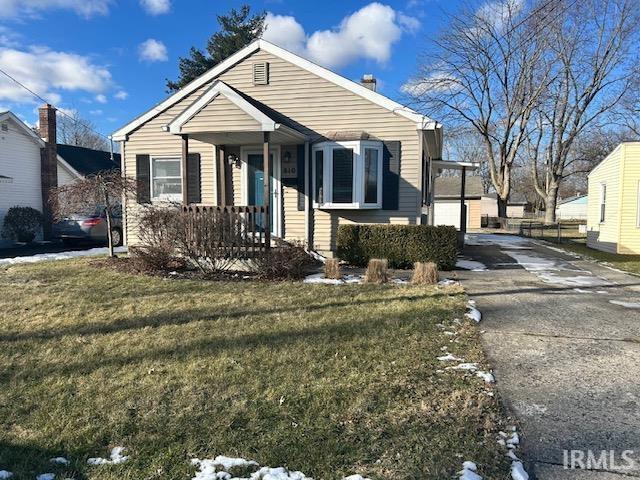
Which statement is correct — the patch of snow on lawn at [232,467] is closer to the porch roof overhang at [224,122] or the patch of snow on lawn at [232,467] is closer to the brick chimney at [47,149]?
the porch roof overhang at [224,122]

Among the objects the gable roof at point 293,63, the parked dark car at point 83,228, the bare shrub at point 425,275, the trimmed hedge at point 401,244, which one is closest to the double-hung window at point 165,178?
the gable roof at point 293,63

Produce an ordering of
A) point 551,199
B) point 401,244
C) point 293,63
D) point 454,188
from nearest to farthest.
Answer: point 401,244
point 293,63
point 454,188
point 551,199

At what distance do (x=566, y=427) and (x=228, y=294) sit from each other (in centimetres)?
497

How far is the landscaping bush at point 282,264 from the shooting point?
333 inches

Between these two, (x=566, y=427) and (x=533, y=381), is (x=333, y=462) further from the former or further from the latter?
(x=533, y=381)

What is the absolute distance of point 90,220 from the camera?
1488 cm

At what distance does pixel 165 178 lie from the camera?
11992 mm

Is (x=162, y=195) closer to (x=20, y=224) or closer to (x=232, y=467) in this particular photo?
(x=20, y=224)

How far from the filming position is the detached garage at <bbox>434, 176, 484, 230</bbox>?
3497 cm

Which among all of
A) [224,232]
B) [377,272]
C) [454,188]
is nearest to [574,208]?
[454,188]

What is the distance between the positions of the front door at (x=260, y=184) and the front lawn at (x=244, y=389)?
17.1ft

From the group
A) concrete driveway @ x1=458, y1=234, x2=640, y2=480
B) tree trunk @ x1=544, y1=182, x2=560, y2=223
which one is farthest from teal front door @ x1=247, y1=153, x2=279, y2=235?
tree trunk @ x1=544, y1=182, x2=560, y2=223

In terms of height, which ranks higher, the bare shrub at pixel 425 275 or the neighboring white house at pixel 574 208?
the neighboring white house at pixel 574 208

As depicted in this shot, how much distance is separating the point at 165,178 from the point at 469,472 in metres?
11.0
